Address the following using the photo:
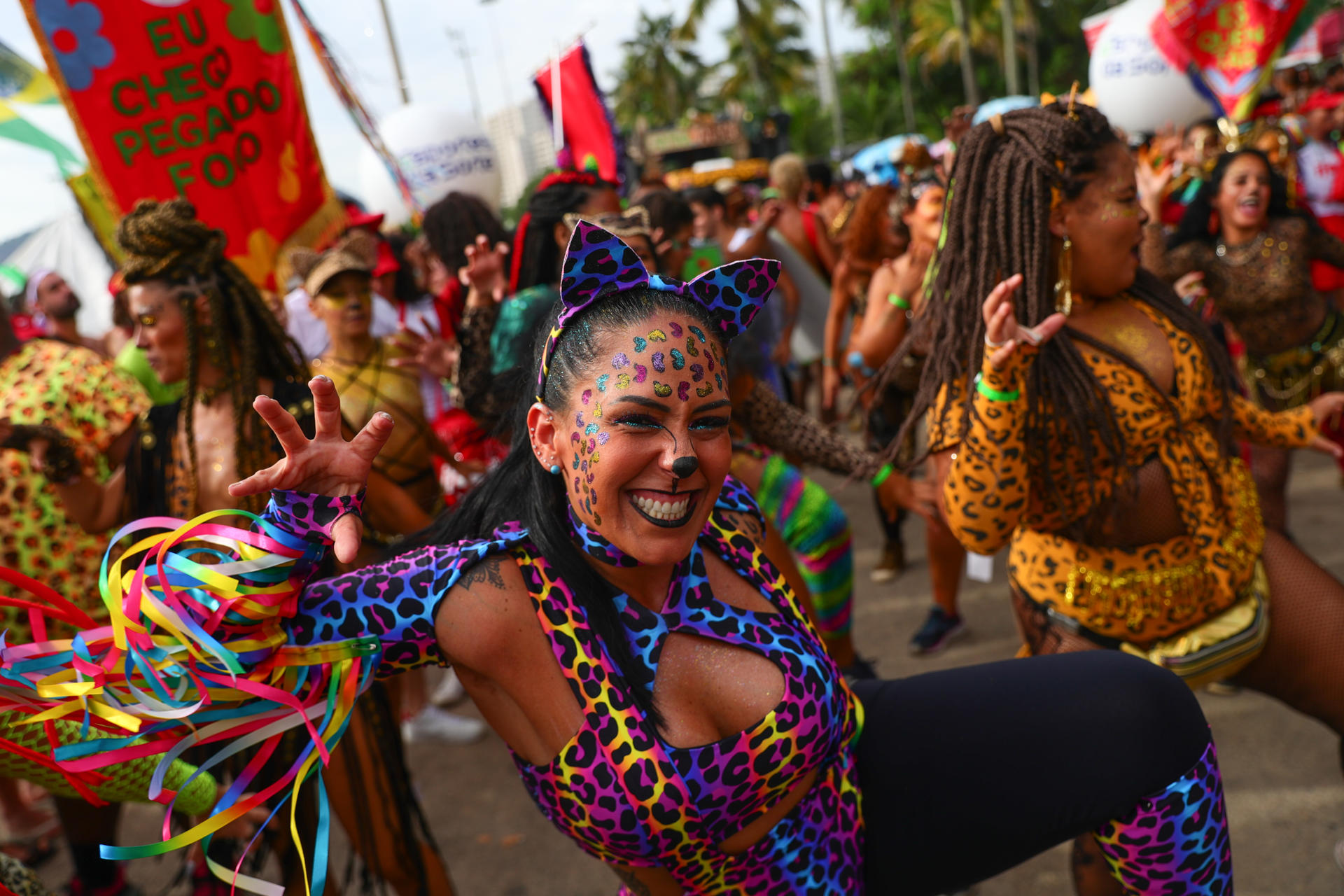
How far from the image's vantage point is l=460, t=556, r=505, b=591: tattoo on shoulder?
1.57 meters

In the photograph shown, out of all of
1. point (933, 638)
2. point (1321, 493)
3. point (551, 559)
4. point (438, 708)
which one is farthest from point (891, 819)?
point (1321, 493)

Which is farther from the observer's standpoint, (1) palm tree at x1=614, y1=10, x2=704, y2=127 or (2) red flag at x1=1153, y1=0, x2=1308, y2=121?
(1) palm tree at x1=614, y1=10, x2=704, y2=127

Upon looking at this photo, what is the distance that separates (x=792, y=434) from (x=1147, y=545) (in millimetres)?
1304

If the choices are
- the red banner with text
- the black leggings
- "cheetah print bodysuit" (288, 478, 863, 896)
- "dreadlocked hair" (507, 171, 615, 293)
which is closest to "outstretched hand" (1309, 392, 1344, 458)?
the black leggings

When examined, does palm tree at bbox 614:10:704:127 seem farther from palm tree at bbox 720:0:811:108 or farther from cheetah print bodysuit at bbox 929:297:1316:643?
cheetah print bodysuit at bbox 929:297:1316:643

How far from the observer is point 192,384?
2.69 m

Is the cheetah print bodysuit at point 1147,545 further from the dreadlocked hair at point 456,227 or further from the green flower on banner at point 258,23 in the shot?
the dreadlocked hair at point 456,227

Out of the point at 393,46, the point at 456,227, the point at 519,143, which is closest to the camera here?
the point at 456,227

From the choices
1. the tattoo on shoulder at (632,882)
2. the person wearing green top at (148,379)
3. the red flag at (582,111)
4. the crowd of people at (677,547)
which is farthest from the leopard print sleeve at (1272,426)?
the person wearing green top at (148,379)

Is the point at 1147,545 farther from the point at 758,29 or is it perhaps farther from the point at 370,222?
the point at 758,29

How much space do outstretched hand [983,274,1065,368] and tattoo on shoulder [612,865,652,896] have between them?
48.6 inches

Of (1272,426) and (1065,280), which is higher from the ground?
→ (1065,280)

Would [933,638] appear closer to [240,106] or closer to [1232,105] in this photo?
[240,106]

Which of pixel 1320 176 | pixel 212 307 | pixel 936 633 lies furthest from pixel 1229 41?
pixel 212 307
